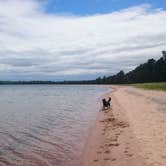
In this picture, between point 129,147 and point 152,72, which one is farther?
point 152,72

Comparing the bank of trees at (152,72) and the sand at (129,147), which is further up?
the bank of trees at (152,72)

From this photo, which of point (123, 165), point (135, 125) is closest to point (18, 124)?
point (135, 125)

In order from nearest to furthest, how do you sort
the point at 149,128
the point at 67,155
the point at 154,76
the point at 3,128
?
the point at 67,155
the point at 149,128
the point at 3,128
the point at 154,76

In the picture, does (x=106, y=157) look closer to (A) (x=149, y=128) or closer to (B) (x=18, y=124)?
Result: (A) (x=149, y=128)

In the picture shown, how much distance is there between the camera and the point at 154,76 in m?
133

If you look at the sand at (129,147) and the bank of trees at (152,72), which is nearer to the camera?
the sand at (129,147)

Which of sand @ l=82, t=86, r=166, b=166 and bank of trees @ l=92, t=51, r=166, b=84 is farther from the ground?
bank of trees @ l=92, t=51, r=166, b=84

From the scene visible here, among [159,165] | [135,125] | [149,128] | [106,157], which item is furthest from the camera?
[135,125]

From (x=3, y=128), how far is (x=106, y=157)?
11.7 m

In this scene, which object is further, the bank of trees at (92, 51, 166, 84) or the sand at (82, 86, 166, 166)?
the bank of trees at (92, 51, 166, 84)

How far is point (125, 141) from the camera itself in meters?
15.4

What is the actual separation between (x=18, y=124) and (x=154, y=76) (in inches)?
4448

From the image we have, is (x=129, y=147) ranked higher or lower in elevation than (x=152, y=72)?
lower

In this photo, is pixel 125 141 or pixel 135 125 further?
pixel 135 125
